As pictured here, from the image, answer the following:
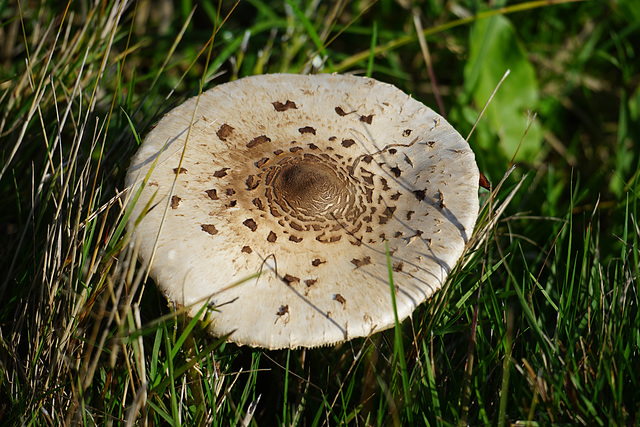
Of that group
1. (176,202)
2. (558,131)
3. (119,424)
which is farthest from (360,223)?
(558,131)

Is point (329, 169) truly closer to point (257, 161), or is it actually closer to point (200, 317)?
point (257, 161)

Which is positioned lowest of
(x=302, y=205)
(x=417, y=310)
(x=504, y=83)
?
(x=417, y=310)

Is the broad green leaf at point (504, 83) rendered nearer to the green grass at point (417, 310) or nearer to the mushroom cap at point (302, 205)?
the green grass at point (417, 310)

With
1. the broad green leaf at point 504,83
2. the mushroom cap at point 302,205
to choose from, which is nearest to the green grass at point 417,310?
the broad green leaf at point 504,83

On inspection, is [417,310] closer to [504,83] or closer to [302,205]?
[302,205]

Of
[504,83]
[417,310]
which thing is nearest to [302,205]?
[417,310]

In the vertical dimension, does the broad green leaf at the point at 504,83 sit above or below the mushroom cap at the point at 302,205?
above
